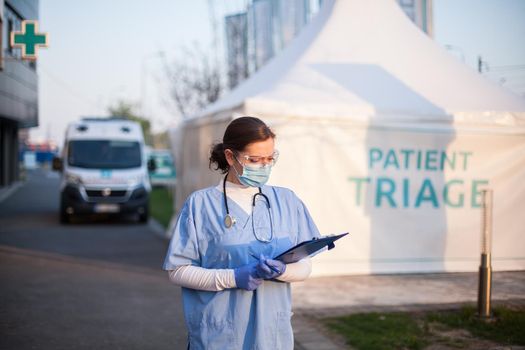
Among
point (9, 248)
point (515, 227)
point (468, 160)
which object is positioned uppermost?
point (468, 160)

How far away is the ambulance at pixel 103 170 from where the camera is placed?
1708cm

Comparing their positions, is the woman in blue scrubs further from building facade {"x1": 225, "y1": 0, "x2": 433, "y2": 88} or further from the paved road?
building facade {"x1": 225, "y1": 0, "x2": 433, "y2": 88}

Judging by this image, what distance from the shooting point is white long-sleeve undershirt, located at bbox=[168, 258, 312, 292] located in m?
3.00

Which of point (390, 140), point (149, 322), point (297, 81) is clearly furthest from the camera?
point (297, 81)

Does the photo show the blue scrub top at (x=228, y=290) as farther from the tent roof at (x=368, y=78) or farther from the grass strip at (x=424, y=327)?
the tent roof at (x=368, y=78)

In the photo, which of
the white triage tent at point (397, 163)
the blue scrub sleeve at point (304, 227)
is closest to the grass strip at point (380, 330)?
the white triage tent at point (397, 163)

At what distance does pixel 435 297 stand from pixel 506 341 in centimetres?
224

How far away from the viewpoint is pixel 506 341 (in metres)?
5.84

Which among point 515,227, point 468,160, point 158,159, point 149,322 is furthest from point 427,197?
point 158,159

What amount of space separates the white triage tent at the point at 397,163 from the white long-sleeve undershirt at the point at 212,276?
611cm

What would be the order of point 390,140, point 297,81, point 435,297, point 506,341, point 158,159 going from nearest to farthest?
1. point 506,341
2. point 435,297
3. point 390,140
4. point 297,81
5. point 158,159

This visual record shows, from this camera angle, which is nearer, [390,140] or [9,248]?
[390,140]

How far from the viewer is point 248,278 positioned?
9.63 ft

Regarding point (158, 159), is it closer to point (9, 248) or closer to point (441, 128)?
point (9, 248)
